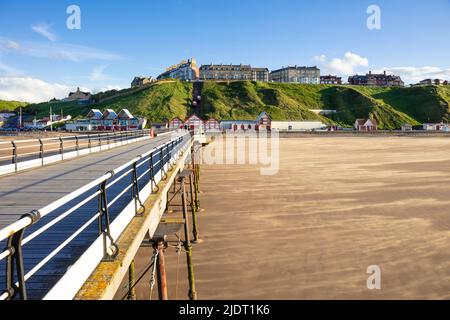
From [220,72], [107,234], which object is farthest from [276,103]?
[107,234]

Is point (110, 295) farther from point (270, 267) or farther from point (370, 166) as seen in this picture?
point (370, 166)

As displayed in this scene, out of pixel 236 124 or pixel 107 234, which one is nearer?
pixel 107 234

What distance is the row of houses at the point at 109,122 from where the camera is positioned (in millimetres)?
102025

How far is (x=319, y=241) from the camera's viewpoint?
11852 mm

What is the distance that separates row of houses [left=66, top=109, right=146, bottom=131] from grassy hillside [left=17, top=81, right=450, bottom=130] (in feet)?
59.2

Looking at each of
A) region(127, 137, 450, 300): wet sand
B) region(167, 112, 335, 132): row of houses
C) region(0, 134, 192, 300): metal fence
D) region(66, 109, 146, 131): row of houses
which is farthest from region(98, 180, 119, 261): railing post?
region(66, 109, 146, 131): row of houses

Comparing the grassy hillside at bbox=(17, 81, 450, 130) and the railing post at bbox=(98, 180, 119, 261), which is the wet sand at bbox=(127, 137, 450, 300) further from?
the grassy hillside at bbox=(17, 81, 450, 130)

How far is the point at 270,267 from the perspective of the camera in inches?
389

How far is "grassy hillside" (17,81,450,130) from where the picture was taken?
128 m

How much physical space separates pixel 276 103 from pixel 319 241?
126m

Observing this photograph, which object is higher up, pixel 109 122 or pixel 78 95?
pixel 78 95

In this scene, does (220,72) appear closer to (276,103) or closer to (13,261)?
(276,103)
